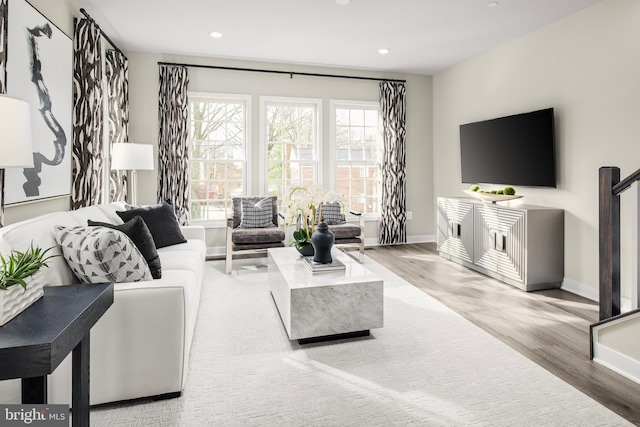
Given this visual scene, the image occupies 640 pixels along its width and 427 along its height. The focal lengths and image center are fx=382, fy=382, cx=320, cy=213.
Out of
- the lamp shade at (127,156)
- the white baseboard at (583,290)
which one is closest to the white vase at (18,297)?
the lamp shade at (127,156)

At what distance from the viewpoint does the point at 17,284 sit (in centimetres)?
135

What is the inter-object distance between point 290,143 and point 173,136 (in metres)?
1.71

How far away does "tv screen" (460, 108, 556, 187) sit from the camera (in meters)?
4.09

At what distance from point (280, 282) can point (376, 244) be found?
139 inches

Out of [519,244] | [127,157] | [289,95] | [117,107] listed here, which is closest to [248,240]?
[127,157]

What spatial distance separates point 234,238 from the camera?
4594 mm

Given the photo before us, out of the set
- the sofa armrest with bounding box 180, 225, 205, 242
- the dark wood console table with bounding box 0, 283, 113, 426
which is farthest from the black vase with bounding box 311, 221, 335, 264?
the sofa armrest with bounding box 180, 225, 205, 242

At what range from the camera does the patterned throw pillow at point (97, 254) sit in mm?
1960

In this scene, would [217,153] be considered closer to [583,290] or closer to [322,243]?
[322,243]

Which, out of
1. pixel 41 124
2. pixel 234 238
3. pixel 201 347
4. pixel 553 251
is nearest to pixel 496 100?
pixel 553 251

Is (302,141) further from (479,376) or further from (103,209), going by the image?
(479,376)

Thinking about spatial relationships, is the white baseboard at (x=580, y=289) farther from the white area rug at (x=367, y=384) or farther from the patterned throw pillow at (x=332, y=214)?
the patterned throw pillow at (x=332, y=214)

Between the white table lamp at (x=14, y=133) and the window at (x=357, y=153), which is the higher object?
the window at (x=357, y=153)

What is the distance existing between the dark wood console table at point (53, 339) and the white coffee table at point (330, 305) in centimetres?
123
